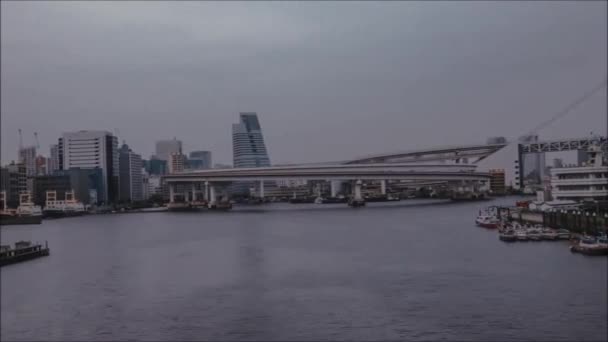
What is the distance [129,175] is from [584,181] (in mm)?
16971

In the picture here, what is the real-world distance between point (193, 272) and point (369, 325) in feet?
7.21

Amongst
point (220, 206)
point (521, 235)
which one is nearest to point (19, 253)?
point (521, 235)

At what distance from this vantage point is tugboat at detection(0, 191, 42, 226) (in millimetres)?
14117

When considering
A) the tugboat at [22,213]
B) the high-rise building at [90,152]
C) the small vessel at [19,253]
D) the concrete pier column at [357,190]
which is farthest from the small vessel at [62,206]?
the small vessel at [19,253]

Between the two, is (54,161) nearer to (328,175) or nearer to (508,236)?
(328,175)

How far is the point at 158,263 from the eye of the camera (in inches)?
221

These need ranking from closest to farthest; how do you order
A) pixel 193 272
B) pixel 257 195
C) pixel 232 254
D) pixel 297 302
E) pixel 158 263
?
pixel 297 302
pixel 193 272
pixel 158 263
pixel 232 254
pixel 257 195

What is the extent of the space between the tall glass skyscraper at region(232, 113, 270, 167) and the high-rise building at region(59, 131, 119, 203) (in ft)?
17.3

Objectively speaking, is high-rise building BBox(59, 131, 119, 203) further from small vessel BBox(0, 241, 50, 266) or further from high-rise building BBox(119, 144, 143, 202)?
small vessel BBox(0, 241, 50, 266)

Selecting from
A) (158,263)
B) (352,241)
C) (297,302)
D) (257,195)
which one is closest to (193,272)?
(158,263)

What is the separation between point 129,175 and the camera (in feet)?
71.6

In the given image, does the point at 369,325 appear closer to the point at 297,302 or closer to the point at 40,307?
the point at 297,302

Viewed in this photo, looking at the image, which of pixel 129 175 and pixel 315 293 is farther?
pixel 129 175

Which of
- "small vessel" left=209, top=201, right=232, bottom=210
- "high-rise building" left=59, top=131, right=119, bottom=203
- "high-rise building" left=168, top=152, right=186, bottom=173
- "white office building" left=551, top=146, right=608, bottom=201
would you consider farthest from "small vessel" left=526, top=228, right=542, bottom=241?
"high-rise building" left=168, top=152, right=186, bottom=173
